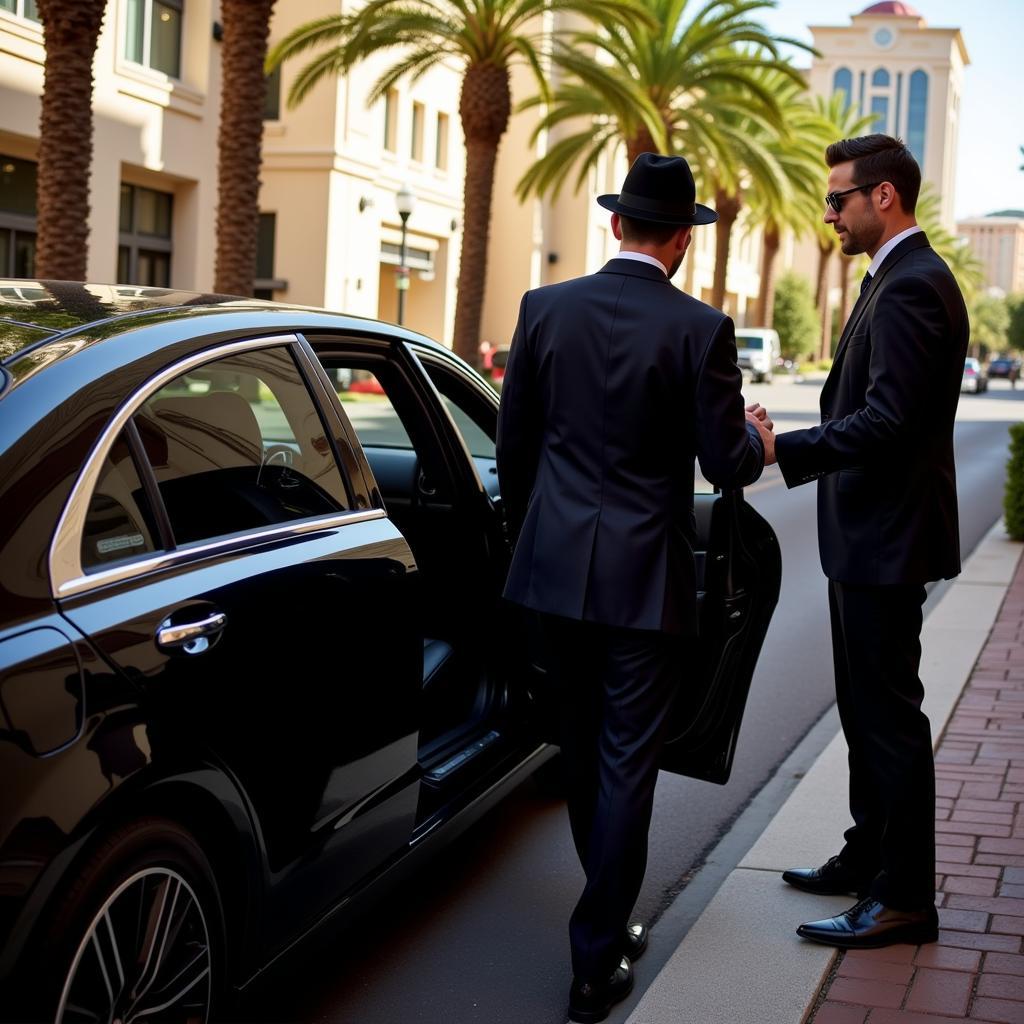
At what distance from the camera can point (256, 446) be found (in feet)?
11.3

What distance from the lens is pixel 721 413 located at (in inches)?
127

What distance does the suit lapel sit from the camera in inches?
144

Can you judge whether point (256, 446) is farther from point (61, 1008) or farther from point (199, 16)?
point (199, 16)

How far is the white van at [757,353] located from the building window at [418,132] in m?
14.6

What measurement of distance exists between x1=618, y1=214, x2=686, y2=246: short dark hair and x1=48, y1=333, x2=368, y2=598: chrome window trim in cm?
99

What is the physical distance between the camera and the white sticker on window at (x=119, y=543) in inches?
100

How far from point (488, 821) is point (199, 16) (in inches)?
1062

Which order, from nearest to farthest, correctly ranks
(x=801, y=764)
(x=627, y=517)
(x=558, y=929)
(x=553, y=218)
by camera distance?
1. (x=627, y=517)
2. (x=558, y=929)
3. (x=801, y=764)
4. (x=553, y=218)

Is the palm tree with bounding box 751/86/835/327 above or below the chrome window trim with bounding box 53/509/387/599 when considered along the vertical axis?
above

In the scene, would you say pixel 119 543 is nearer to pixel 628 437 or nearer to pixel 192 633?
pixel 192 633

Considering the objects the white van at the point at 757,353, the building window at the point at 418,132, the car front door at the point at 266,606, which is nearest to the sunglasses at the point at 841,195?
the car front door at the point at 266,606

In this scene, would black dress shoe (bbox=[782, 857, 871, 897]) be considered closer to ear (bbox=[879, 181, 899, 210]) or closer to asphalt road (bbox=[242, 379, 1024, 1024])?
asphalt road (bbox=[242, 379, 1024, 1024])

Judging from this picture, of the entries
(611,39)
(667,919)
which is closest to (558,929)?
(667,919)

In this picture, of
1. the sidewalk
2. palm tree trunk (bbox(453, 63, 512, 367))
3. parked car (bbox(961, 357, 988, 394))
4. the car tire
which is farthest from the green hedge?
parked car (bbox(961, 357, 988, 394))
